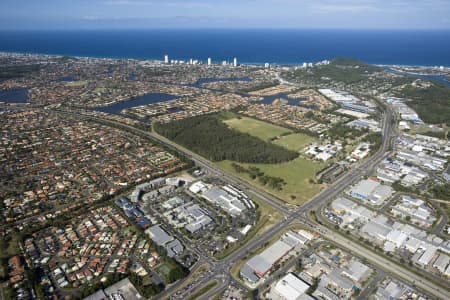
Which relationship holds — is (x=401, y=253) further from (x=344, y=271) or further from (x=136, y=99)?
(x=136, y=99)

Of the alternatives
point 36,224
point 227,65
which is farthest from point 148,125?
point 227,65

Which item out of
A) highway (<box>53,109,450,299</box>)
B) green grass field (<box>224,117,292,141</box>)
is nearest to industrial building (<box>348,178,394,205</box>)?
highway (<box>53,109,450,299</box>)

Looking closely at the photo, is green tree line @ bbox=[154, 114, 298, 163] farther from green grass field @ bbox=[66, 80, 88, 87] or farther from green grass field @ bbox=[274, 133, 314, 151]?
green grass field @ bbox=[66, 80, 88, 87]

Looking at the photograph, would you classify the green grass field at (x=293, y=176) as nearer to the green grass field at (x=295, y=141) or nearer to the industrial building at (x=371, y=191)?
the industrial building at (x=371, y=191)

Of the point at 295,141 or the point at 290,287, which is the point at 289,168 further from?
the point at 290,287

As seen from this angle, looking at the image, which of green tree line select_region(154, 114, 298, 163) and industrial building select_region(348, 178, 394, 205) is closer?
industrial building select_region(348, 178, 394, 205)

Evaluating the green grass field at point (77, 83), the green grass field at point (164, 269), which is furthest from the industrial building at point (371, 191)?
the green grass field at point (77, 83)
